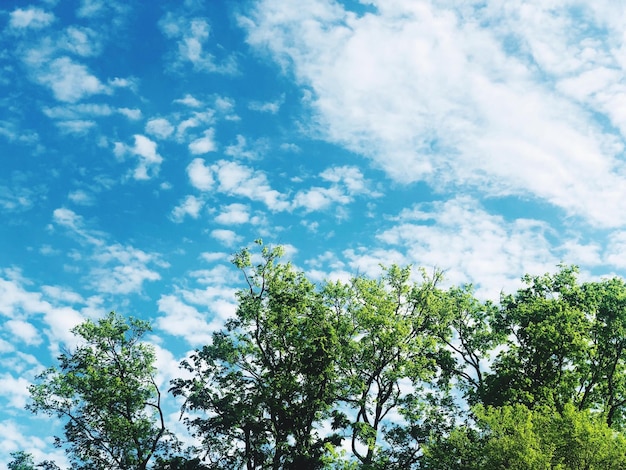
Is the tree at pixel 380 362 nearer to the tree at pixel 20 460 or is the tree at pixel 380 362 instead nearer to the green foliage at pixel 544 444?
the green foliage at pixel 544 444

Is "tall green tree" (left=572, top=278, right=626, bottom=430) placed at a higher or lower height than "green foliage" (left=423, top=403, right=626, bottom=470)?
higher

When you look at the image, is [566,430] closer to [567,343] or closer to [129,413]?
[567,343]

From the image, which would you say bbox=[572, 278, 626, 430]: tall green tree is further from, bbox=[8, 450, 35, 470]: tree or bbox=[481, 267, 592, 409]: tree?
bbox=[8, 450, 35, 470]: tree

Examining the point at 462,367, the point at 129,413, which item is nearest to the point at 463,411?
the point at 462,367

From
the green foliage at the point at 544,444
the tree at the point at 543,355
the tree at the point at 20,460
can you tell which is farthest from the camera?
the tree at the point at 20,460

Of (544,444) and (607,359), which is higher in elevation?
(607,359)

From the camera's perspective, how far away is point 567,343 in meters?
33.4

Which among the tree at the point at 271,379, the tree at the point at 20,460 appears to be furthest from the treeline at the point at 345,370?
the tree at the point at 20,460

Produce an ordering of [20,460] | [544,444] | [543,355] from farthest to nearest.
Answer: [20,460]
[543,355]
[544,444]

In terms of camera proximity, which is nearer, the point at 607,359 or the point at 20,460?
the point at 607,359

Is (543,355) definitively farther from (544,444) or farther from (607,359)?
(544,444)

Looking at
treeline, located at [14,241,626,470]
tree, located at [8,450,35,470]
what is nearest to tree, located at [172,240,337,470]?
treeline, located at [14,241,626,470]

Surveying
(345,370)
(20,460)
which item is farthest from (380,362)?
(20,460)

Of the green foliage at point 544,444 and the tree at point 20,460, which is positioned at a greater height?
the tree at point 20,460
